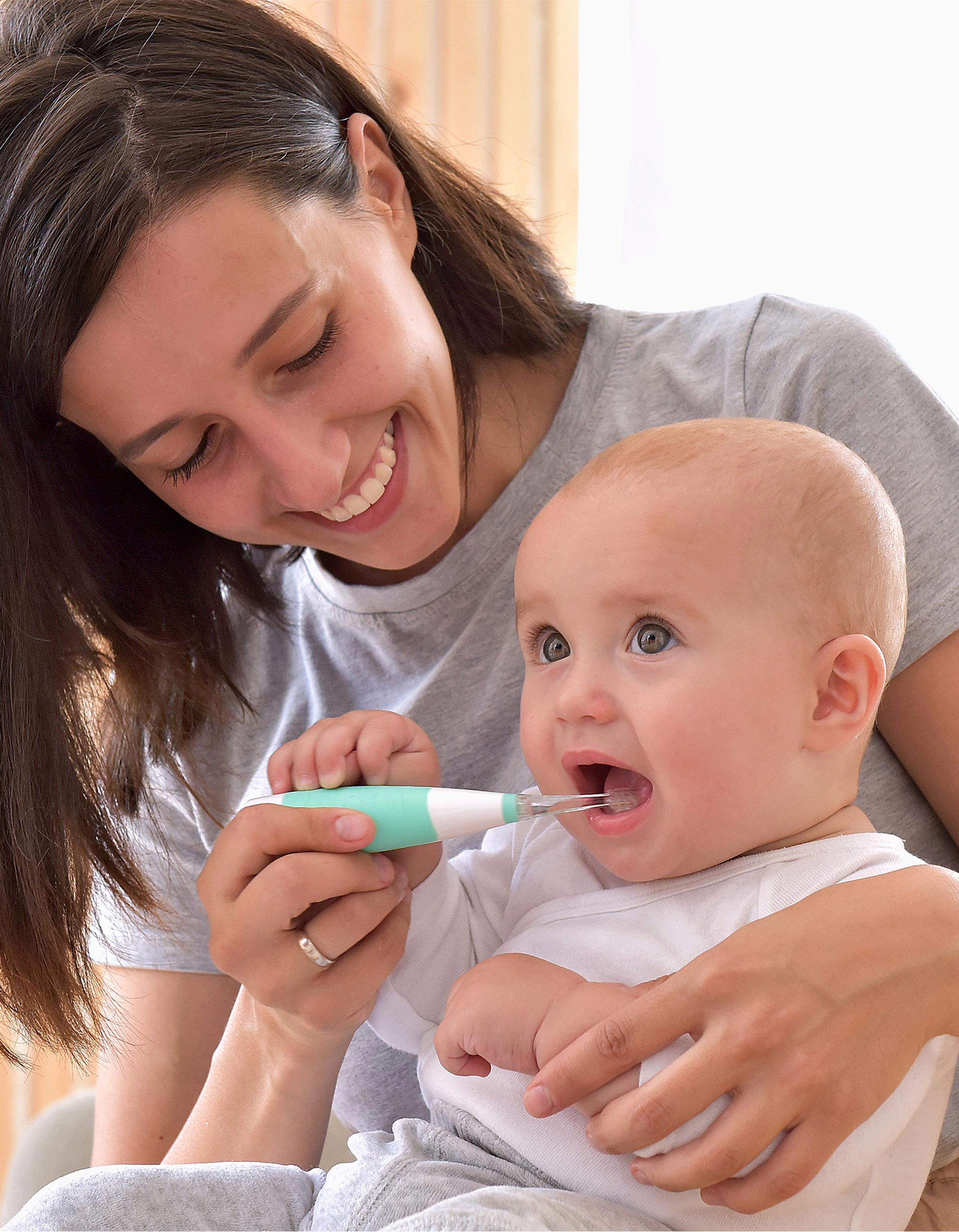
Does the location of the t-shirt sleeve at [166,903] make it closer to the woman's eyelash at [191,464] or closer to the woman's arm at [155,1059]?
the woman's arm at [155,1059]

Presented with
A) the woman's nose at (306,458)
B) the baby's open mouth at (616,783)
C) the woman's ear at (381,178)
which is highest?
the woman's ear at (381,178)

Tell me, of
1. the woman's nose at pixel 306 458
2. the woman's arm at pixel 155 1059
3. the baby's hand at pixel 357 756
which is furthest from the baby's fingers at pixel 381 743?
the woman's arm at pixel 155 1059

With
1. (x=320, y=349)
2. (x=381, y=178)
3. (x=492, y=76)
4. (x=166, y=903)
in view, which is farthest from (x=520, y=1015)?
(x=492, y=76)

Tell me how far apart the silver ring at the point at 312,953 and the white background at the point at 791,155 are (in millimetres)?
1493

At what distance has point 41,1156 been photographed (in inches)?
65.2

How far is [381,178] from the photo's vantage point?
128 cm

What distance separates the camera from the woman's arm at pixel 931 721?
1106 millimetres

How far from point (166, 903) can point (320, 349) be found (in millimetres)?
799

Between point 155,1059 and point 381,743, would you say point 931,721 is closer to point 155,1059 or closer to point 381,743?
point 381,743

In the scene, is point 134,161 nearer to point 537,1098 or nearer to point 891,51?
point 537,1098

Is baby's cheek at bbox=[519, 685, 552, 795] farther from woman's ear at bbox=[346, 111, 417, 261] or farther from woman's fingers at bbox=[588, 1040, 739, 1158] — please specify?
woman's ear at bbox=[346, 111, 417, 261]

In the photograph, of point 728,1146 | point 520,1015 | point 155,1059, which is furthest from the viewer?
point 155,1059

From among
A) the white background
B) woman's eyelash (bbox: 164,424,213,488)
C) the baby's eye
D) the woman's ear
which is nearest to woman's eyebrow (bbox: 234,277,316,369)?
woman's eyelash (bbox: 164,424,213,488)

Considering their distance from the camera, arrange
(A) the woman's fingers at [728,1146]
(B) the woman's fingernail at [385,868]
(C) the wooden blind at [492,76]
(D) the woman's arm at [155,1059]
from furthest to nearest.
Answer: (C) the wooden blind at [492,76], (D) the woman's arm at [155,1059], (B) the woman's fingernail at [385,868], (A) the woman's fingers at [728,1146]
